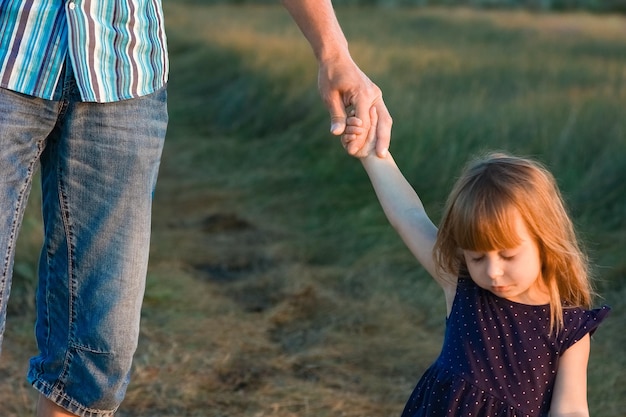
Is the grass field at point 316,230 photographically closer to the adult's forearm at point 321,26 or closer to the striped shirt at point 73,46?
the adult's forearm at point 321,26

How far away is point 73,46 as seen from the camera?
6.17 feet

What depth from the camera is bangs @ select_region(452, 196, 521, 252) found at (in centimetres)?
192

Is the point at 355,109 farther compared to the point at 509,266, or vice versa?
the point at 355,109

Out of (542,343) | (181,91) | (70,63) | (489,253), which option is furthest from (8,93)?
(181,91)

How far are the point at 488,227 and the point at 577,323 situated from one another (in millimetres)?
271

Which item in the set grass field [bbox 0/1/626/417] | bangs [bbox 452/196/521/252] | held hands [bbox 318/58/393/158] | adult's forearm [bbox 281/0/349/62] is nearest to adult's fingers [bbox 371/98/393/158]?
held hands [bbox 318/58/393/158]

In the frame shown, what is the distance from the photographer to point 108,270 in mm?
2043

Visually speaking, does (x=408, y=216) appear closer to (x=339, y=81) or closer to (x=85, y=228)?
(x=339, y=81)

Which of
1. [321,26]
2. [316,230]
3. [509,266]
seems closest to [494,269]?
[509,266]

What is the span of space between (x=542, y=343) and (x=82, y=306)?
0.90 meters

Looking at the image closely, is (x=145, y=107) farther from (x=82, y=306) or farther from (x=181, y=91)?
(x=181, y=91)

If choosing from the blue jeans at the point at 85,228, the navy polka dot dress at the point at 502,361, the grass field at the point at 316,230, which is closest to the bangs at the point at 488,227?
the navy polka dot dress at the point at 502,361

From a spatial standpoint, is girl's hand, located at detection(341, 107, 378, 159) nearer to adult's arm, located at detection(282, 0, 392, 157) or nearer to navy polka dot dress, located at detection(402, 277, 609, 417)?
adult's arm, located at detection(282, 0, 392, 157)

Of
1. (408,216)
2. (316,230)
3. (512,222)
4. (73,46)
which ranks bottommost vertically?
(316,230)
